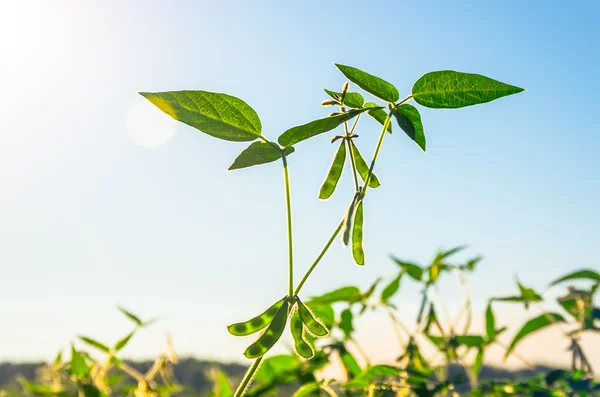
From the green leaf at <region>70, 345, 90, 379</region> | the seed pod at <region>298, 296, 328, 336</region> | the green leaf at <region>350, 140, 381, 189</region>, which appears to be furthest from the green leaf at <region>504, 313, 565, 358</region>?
the green leaf at <region>70, 345, 90, 379</region>

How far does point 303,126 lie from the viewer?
0.59 m

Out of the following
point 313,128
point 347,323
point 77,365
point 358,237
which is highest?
point 313,128

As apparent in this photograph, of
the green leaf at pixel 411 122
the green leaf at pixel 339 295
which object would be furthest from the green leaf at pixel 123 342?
the green leaf at pixel 411 122

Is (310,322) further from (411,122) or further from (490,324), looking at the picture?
(490,324)

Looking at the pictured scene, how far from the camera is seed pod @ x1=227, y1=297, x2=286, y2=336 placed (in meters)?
0.57

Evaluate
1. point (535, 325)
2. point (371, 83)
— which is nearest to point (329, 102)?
point (371, 83)

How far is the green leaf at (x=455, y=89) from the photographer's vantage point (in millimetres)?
586

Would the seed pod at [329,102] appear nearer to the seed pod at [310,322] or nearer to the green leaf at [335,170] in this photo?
the green leaf at [335,170]

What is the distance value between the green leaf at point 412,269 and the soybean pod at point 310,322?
1.02 metres

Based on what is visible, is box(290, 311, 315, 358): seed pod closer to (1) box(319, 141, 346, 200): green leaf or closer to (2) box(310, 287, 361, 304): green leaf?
(1) box(319, 141, 346, 200): green leaf

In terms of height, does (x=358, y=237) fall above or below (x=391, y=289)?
above

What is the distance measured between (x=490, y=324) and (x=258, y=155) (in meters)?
1.09

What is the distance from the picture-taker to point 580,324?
135 cm

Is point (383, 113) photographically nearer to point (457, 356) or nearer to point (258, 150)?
point (258, 150)
